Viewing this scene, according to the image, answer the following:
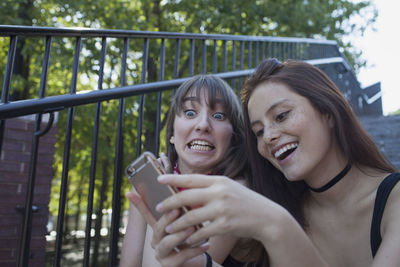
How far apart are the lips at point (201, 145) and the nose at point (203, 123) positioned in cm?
7

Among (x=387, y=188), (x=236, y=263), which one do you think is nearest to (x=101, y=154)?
(x=236, y=263)

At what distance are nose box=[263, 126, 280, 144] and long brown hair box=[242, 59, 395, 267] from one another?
0.54 ft

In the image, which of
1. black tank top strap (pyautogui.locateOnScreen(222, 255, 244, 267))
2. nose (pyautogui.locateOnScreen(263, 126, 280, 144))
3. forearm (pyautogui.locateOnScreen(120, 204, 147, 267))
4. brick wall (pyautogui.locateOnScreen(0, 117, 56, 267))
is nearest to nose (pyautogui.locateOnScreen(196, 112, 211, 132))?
nose (pyautogui.locateOnScreen(263, 126, 280, 144))

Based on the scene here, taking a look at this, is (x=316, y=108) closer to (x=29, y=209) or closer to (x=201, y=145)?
(x=201, y=145)

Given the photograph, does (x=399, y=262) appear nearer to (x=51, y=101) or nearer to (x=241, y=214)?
(x=241, y=214)

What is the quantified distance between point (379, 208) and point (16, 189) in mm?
3409

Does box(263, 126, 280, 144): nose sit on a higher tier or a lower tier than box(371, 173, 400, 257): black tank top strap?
higher

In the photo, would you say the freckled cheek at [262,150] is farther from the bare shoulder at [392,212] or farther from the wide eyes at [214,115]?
the bare shoulder at [392,212]

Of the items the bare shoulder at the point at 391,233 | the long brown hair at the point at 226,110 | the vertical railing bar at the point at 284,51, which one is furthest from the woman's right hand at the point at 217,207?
the vertical railing bar at the point at 284,51

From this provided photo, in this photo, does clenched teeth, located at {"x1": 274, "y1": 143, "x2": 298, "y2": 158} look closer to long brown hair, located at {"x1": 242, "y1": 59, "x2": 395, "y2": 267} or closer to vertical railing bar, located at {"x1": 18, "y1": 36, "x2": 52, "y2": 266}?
long brown hair, located at {"x1": 242, "y1": 59, "x2": 395, "y2": 267}

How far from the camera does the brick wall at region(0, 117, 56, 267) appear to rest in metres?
3.39

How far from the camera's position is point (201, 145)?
193cm

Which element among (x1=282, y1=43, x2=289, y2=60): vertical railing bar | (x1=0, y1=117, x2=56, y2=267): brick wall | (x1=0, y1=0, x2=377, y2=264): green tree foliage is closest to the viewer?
(x1=0, y1=117, x2=56, y2=267): brick wall

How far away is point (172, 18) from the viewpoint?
365 inches
